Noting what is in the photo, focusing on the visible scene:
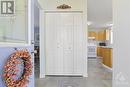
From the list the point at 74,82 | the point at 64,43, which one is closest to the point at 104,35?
the point at 64,43

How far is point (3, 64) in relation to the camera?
103 inches

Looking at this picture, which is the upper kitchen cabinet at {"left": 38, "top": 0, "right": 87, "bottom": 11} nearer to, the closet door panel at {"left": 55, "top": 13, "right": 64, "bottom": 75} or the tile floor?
the closet door panel at {"left": 55, "top": 13, "right": 64, "bottom": 75}

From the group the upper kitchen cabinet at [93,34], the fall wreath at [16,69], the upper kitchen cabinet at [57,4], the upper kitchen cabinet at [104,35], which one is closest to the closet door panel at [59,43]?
the upper kitchen cabinet at [57,4]

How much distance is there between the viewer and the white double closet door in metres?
6.71

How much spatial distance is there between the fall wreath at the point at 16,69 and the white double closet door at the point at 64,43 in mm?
3767

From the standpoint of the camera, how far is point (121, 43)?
126 inches

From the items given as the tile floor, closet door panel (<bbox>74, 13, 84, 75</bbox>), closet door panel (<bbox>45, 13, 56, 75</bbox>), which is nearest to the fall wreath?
the tile floor

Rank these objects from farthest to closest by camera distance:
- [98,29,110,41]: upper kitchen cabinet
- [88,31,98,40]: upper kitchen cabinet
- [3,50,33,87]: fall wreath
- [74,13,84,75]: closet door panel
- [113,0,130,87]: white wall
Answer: [88,31,98,40]: upper kitchen cabinet
[98,29,110,41]: upper kitchen cabinet
[74,13,84,75]: closet door panel
[113,0,130,87]: white wall
[3,50,33,87]: fall wreath

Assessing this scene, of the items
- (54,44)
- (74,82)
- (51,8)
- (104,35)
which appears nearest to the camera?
(74,82)

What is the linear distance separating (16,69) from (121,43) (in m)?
1.72

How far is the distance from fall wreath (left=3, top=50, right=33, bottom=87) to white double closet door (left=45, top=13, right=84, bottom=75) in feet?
12.4

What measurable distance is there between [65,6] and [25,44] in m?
3.53

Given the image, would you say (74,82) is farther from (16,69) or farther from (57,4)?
(16,69)

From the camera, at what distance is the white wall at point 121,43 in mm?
3033
